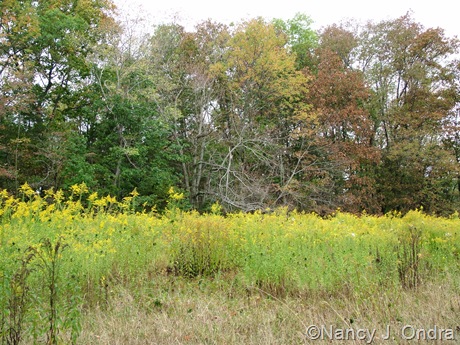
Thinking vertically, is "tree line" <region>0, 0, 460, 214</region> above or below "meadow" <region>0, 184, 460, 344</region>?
above

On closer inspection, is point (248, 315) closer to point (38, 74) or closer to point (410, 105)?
point (38, 74)

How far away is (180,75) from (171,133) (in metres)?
2.88

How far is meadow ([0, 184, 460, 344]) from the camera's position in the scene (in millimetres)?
2887

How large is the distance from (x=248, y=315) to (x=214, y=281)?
122 centimetres

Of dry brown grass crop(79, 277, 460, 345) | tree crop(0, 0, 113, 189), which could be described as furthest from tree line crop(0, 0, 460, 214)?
dry brown grass crop(79, 277, 460, 345)

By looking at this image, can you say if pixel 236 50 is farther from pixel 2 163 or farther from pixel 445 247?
pixel 445 247

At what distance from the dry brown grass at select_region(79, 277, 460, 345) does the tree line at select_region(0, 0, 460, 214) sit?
10.0 meters

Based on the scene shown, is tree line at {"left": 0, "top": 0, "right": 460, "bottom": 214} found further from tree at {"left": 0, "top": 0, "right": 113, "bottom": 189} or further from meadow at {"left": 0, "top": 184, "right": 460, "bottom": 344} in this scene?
meadow at {"left": 0, "top": 184, "right": 460, "bottom": 344}

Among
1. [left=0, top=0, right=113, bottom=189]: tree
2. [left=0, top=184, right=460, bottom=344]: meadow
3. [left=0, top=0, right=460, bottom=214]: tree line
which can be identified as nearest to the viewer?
[left=0, top=184, right=460, bottom=344]: meadow

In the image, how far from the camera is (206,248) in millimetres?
5184

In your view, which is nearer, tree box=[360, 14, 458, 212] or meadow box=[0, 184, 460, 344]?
meadow box=[0, 184, 460, 344]

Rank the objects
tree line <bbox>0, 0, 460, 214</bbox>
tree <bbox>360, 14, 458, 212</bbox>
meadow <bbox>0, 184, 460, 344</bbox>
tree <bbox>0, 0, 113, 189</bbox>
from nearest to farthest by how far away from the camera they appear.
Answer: meadow <bbox>0, 184, 460, 344</bbox>
tree <bbox>0, 0, 113, 189</bbox>
tree line <bbox>0, 0, 460, 214</bbox>
tree <bbox>360, 14, 458, 212</bbox>

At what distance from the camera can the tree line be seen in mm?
14398

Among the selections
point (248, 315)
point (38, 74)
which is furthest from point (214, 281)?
point (38, 74)
